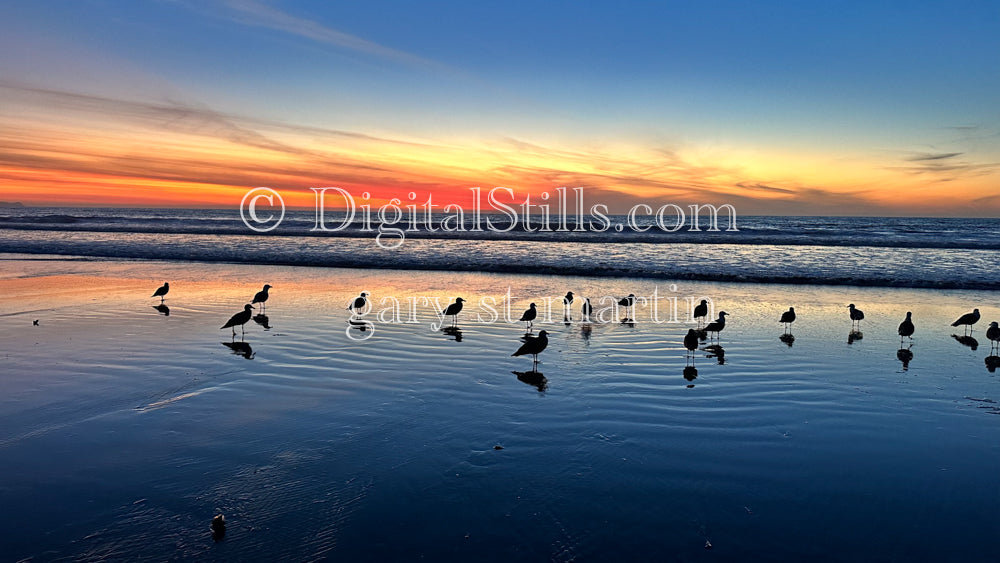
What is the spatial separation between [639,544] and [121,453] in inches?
201

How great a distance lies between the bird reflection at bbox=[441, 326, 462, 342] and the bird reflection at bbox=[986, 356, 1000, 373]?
360 inches

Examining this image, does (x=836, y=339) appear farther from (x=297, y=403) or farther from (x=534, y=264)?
(x=534, y=264)

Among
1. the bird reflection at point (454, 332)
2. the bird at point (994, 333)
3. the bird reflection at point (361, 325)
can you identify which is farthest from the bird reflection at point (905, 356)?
the bird reflection at point (361, 325)

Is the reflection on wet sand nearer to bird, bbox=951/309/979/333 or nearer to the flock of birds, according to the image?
the flock of birds

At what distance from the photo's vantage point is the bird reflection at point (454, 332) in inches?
439

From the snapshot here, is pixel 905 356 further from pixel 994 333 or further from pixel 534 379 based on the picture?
pixel 534 379

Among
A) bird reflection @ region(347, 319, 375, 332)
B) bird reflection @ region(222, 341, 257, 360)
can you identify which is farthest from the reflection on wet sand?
bird reflection @ region(347, 319, 375, 332)

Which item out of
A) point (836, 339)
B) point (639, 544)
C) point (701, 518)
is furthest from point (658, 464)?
point (836, 339)

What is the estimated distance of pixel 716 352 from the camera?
10164 mm

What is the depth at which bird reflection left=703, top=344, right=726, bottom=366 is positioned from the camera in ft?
31.8

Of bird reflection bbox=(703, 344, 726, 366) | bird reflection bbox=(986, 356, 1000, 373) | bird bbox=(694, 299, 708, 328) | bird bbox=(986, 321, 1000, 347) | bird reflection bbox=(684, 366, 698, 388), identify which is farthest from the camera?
bird bbox=(694, 299, 708, 328)

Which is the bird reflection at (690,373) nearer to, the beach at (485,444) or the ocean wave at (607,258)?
the beach at (485,444)

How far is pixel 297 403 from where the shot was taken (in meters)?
7.25

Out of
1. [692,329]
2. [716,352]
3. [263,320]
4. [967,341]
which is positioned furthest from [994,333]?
[263,320]
